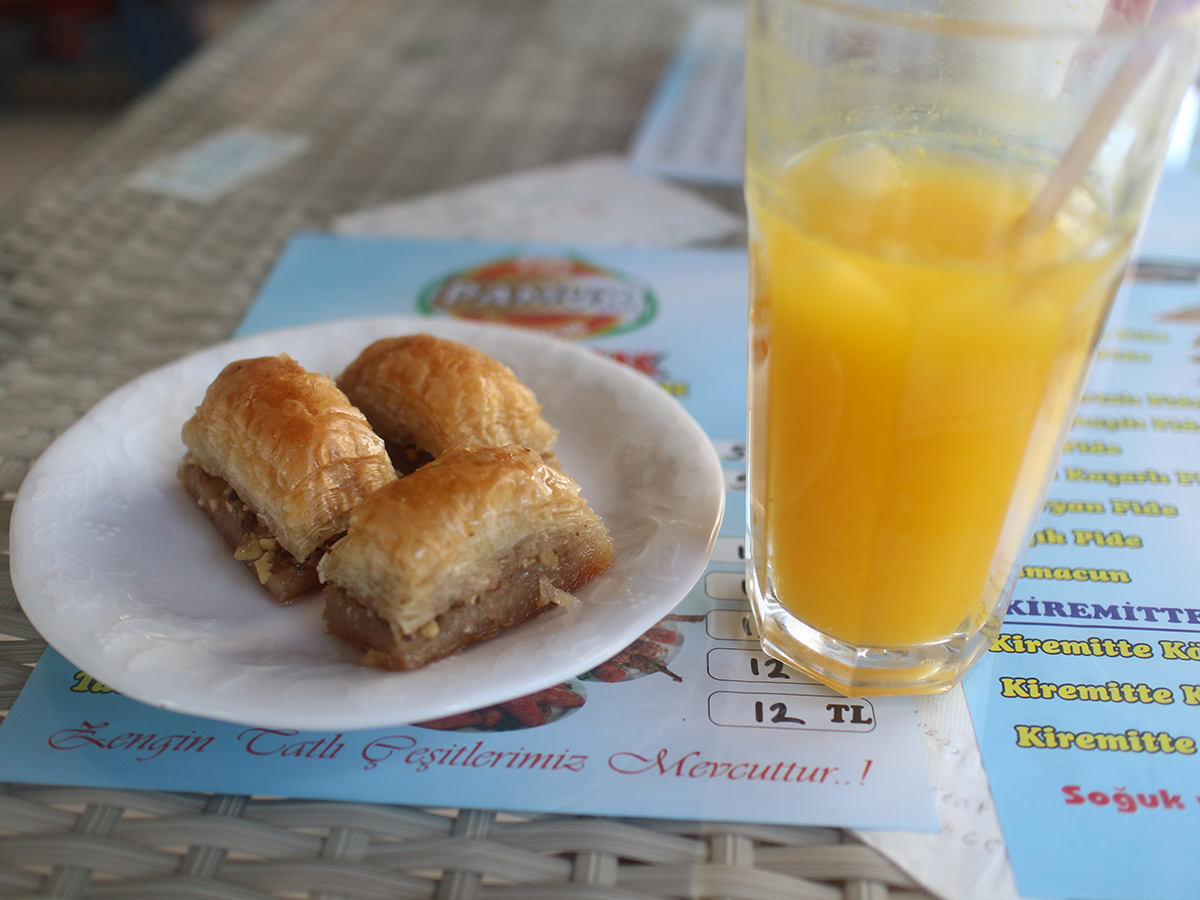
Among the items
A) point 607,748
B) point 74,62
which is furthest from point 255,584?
point 74,62

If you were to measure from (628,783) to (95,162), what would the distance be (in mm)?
1479

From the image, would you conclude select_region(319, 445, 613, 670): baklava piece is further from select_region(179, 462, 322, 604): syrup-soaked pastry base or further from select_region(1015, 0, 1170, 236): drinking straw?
select_region(1015, 0, 1170, 236): drinking straw

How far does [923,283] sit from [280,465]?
0.50 metres

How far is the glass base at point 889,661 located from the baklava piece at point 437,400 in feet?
0.92

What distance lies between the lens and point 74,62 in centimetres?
389

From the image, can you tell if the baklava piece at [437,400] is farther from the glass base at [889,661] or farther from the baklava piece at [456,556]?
the glass base at [889,661]

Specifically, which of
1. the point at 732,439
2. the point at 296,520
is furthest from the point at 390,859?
the point at 732,439

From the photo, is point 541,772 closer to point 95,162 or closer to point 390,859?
point 390,859

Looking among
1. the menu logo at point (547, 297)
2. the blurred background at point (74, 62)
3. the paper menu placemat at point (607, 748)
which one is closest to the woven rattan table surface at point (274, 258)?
the paper menu placemat at point (607, 748)

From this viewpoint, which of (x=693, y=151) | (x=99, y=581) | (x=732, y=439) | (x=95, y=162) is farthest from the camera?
(x=693, y=151)

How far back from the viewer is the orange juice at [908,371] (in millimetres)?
593

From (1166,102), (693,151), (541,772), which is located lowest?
(693,151)

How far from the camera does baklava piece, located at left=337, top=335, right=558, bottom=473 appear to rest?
856 millimetres

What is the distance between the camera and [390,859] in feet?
1.99
